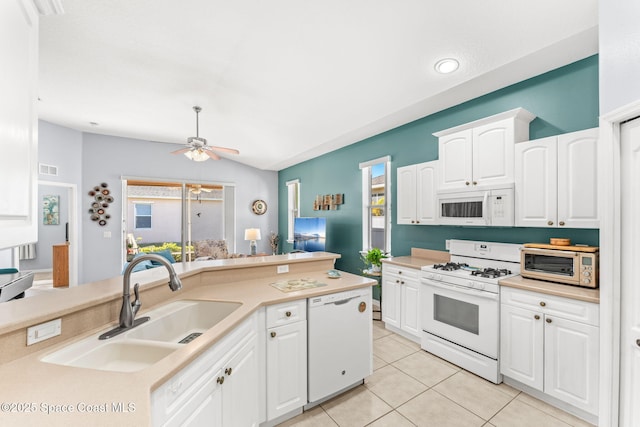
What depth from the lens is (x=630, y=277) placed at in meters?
1.52

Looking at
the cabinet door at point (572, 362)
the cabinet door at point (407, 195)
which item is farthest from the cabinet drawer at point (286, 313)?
the cabinet door at point (407, 195)

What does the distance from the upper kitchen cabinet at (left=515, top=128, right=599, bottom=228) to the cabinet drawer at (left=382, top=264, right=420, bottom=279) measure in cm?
111

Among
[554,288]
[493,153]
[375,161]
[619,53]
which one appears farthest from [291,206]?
[619,53]

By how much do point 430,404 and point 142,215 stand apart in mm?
6434

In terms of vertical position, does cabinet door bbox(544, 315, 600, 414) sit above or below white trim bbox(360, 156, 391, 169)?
below

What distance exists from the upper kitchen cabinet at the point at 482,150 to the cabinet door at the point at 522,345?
1.17m

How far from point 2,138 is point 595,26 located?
3246 millimetres

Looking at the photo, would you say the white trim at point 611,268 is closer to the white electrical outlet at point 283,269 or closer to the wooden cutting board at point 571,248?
the wooden cutting board at point 571,248

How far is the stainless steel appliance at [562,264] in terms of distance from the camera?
1990 millimetres

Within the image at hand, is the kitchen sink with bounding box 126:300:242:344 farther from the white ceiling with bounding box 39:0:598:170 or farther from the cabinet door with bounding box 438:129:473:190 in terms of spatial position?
the cabinet door with bounding box 438:129:473:190

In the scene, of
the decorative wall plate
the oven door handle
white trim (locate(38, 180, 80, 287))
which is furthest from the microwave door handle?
white trim (locate(38, 180, 80, 287))

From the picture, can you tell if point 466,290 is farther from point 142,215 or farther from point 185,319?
point 142,215

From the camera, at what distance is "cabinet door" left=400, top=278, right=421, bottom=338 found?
3018 millimetres

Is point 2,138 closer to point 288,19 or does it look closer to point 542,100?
point 288,19
